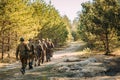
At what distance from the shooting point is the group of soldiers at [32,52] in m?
18.1

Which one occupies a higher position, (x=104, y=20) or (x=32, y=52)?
(x=104, y=20)

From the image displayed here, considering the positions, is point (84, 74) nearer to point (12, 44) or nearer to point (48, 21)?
point (12, 44)

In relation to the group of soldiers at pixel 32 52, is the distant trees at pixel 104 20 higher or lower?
higher

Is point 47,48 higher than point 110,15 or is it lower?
lower

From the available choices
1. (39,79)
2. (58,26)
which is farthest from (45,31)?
(39,79)

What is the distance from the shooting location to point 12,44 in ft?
117

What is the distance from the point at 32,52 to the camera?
20.2 meters

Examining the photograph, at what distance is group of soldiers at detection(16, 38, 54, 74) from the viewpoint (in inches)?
712

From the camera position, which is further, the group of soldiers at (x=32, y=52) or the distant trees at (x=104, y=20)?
the distant trees at (x=104, y=20)

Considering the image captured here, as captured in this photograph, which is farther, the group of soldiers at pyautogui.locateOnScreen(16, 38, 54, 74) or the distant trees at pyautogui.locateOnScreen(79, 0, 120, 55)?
the distant trees at pyautogui.locateOnScreen(79, 0, 120, 55)

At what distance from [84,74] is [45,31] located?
3540 cm

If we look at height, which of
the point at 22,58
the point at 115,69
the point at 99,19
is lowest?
the point at 115,69

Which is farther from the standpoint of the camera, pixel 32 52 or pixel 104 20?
pixel 104 20

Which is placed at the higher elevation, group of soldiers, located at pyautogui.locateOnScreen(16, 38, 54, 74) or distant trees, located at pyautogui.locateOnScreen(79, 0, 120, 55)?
distant trees, located at pyautogui.locateOnScreen(79, 0, 120, 55)
